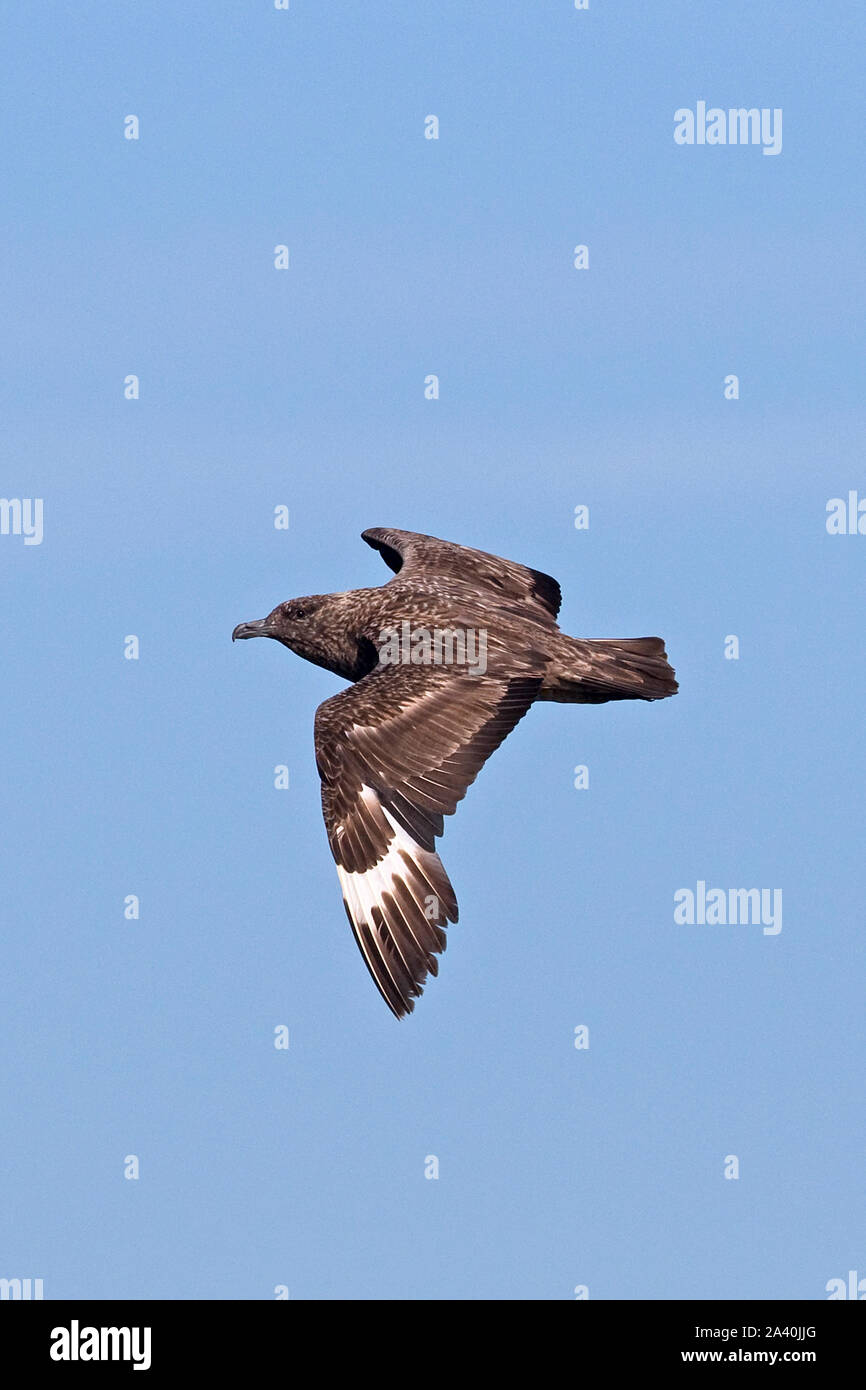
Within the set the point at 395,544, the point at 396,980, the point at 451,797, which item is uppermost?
the point at 395,544

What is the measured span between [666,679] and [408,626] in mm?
2083

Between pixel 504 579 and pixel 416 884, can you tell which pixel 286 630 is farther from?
pixel 416 884

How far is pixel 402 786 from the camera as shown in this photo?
18.9m

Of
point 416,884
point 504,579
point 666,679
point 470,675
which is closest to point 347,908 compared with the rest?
point 416,884

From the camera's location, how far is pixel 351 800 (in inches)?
746

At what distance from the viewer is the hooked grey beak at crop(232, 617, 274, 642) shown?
22922 millimetres

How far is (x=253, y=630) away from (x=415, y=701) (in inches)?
148

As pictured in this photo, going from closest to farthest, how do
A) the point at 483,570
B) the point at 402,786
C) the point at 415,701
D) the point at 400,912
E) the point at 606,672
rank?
1. the point at 400,912
2. the point at 402,786
3. the point at 415,701
4. the point at 606,672
5. the point at 483,570

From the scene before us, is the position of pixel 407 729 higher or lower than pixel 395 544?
lower

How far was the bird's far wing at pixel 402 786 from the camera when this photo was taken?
18047 mm

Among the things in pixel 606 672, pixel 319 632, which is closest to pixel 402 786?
pixel 606 672

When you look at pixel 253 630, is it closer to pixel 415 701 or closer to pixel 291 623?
pixel 291 623

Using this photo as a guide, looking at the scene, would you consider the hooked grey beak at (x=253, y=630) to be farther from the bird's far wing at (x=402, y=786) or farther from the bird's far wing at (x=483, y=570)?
the bird's far wing at (x=402, y=786)

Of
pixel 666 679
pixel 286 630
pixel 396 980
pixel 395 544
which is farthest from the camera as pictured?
pixel 395 544
